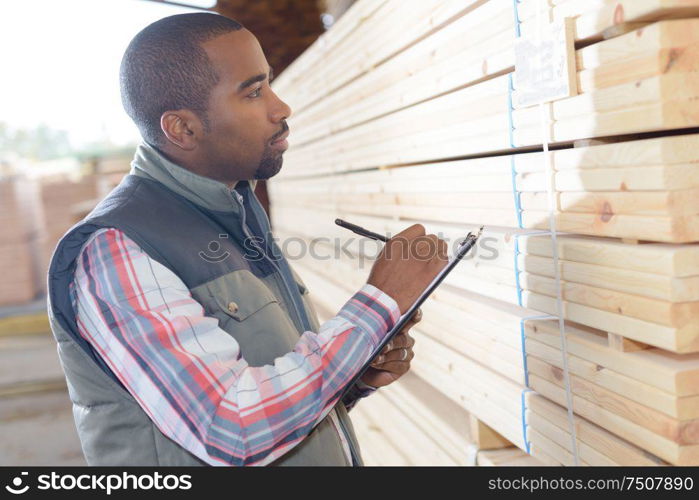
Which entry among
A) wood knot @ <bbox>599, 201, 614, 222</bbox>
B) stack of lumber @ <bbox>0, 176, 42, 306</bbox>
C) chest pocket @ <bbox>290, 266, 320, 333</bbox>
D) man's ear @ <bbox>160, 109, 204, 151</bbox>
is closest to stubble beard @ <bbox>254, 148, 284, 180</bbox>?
man's ear @ <bbox>160, 109, 204, 151</bbox>

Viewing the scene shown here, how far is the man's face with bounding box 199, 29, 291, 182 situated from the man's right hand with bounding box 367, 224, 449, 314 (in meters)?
0.44

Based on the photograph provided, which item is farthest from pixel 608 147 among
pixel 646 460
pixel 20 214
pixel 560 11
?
pixel 20 214

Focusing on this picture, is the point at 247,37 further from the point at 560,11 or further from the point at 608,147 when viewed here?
the point at 608,147

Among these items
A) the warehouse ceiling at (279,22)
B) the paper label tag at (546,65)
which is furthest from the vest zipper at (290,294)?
the warehouse ceiling at (279,22)

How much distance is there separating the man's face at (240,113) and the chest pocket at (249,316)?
0.29m

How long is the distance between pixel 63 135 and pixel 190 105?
29.2m

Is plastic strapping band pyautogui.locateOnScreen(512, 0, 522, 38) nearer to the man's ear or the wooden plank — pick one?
the man's ear

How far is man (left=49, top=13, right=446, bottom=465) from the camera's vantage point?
55.4 inches

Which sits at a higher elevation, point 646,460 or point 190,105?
point 190,105

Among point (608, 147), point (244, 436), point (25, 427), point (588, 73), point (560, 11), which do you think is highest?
point (560, 11)

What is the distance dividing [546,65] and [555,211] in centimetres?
34

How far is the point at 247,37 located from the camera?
5.82ft

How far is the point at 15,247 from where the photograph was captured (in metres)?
11.2

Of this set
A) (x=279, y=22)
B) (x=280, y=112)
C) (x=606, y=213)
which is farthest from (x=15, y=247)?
(x=606, y=213)
